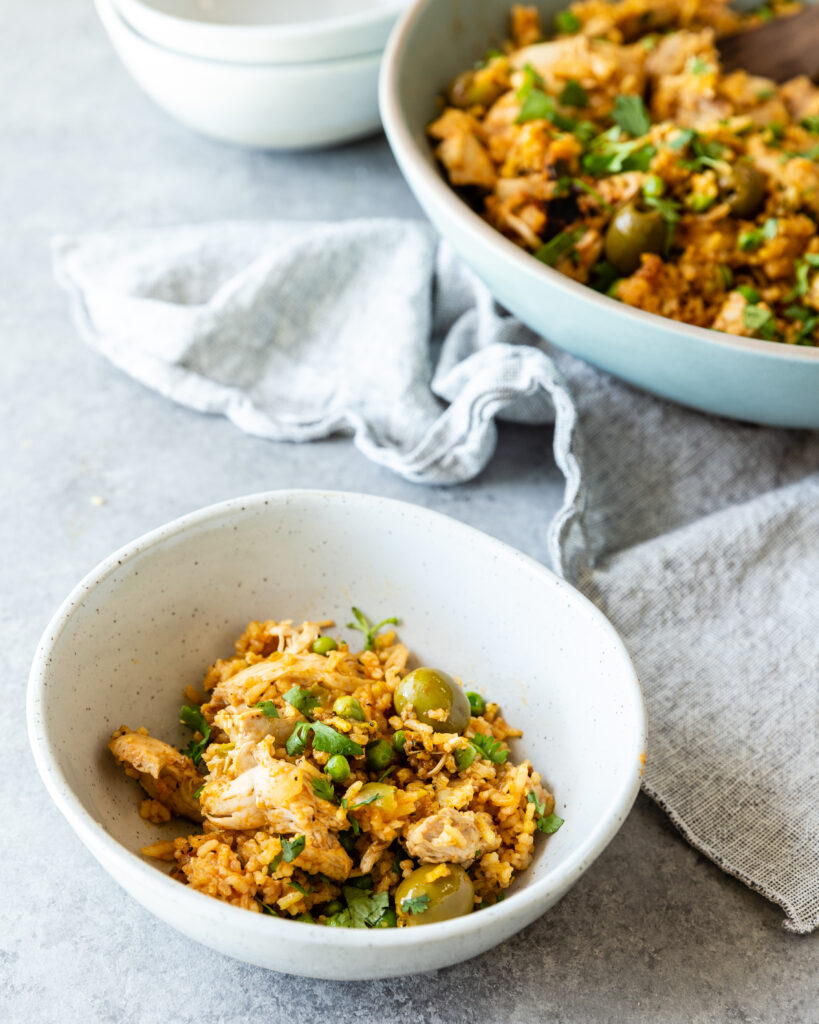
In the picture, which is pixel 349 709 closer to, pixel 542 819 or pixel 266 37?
pixel 542 819

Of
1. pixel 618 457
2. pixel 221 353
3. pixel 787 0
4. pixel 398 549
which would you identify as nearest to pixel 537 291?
pixel 618 457

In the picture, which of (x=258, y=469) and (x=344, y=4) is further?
(x=344, y=4)

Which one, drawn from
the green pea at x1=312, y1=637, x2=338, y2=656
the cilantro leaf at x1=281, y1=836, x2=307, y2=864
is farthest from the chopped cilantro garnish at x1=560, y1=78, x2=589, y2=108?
the cilantro leaf at x1=281, y1=836, x2=307, y2=864

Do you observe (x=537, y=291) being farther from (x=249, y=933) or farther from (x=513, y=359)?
(x=249, y=933)

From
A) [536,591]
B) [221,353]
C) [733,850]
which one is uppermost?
[536,591]

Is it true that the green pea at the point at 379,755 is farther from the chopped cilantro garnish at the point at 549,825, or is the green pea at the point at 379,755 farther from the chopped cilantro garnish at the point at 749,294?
the chopped cilantro garnish at the point at 749,294

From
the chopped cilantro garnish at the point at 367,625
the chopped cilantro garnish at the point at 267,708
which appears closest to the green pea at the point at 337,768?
the chopped cilantro garnish at the point at 267,708
